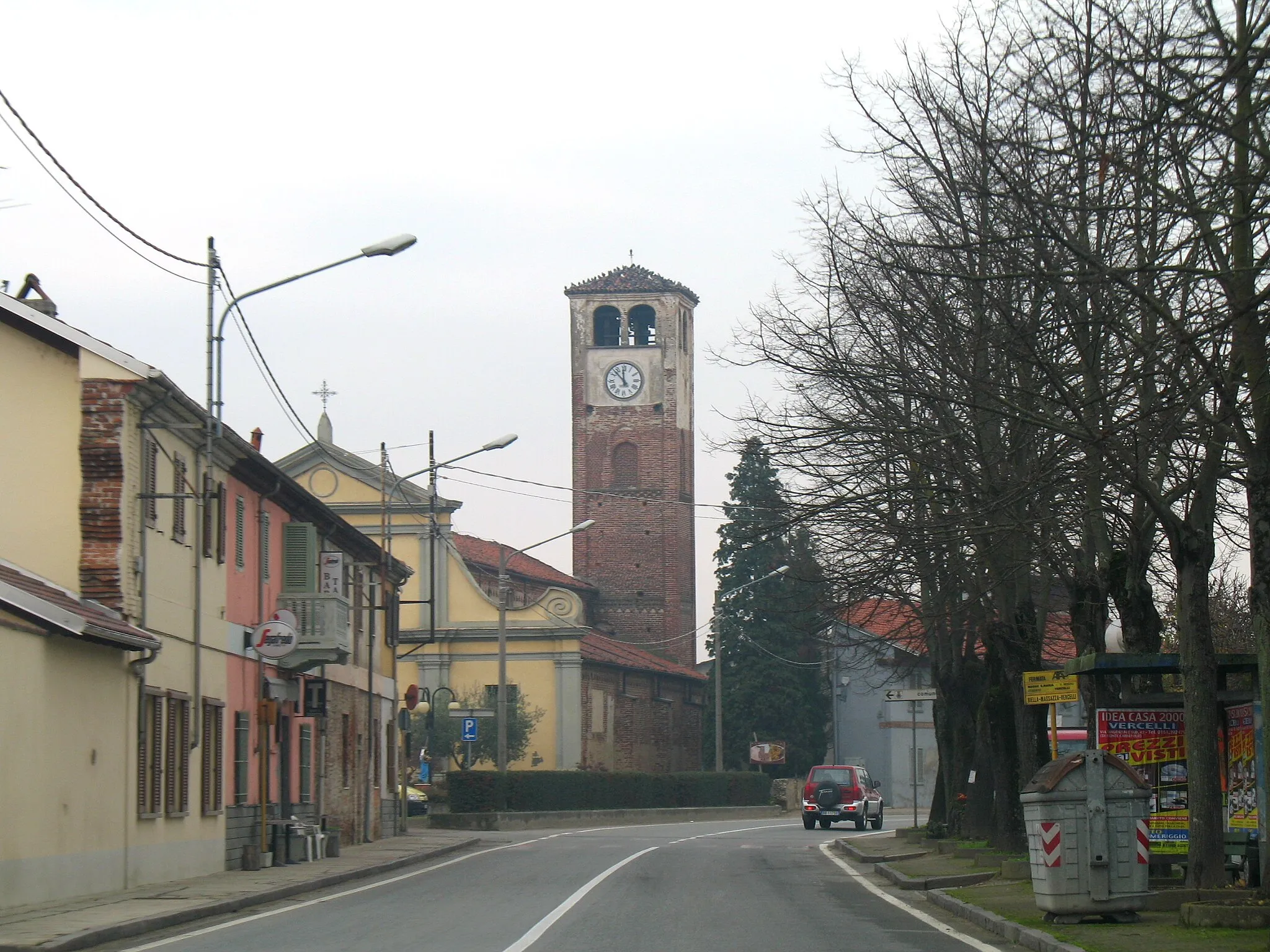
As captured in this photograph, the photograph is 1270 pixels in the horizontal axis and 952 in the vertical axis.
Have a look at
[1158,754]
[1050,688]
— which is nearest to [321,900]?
[1050,688]

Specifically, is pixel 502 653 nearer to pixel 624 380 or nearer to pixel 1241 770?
pixel 1241 770

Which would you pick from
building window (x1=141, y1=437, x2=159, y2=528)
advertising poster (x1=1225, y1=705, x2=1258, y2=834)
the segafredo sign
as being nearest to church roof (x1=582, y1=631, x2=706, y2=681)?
the segafredo sign

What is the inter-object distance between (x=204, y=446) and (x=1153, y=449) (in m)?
14.3

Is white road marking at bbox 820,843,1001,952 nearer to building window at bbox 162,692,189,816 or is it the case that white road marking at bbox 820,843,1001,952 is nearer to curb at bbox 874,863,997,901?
curb at bbox 874,863,997,901

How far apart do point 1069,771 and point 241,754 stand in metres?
16.2

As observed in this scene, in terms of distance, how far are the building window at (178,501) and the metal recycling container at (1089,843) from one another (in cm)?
1347

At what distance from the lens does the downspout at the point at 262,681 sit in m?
28.5

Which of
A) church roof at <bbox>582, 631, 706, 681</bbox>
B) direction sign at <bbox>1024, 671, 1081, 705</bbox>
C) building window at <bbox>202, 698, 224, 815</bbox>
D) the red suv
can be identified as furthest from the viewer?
church roof at <bbox>582, 631, 706, 681</bbox>

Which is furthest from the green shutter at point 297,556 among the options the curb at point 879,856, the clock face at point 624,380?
the clock face at point 624,380

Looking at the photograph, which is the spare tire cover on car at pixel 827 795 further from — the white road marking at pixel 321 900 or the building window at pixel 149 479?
the building window at pixel 149 479

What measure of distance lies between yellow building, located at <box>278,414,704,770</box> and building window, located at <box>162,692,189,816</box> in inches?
1337

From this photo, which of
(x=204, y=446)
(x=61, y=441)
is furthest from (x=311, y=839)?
(x=61, y=441)

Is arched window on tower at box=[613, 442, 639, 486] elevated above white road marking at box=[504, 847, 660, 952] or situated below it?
above

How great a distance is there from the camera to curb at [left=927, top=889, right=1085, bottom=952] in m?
13.5
